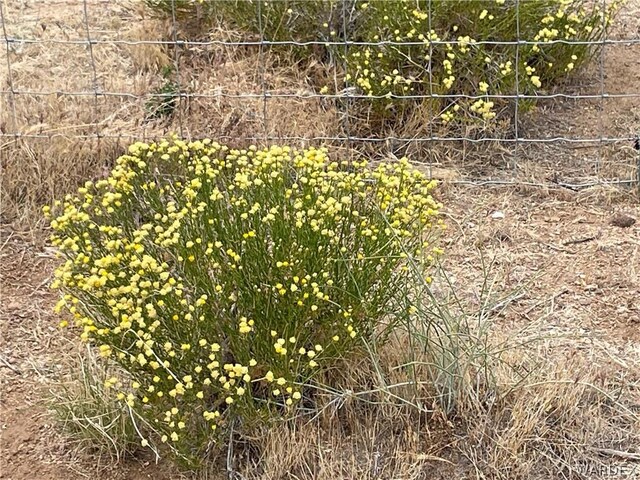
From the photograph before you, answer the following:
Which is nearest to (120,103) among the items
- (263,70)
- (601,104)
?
(263,70)

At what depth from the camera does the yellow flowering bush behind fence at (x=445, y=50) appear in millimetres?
4371

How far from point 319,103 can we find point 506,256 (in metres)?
1.26

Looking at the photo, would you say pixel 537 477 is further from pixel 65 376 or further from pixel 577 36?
pixel 577 36

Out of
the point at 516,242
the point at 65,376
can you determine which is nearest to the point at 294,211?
the point at 65,376

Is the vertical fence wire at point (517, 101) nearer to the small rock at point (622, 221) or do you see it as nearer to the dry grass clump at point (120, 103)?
the small rock at point (622, 221)

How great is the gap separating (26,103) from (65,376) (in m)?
1.81

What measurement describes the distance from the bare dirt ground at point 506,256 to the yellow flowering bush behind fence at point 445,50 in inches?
9.8

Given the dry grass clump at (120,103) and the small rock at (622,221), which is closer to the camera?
the small rock at (622,221)

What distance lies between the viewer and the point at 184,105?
4.56 metres

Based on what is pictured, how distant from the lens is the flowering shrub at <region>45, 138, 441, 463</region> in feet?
8.70

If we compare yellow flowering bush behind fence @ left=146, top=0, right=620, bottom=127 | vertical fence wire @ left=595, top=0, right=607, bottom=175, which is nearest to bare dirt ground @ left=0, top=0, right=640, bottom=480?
vertical fence wire @ left=595, top=0, right=607, bottom=175

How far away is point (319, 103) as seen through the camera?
4.51m

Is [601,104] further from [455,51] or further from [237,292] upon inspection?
[237,292]

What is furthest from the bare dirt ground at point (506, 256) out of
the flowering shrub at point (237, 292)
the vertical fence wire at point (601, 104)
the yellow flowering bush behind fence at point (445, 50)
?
the flowering shrub at point (237, 292)
